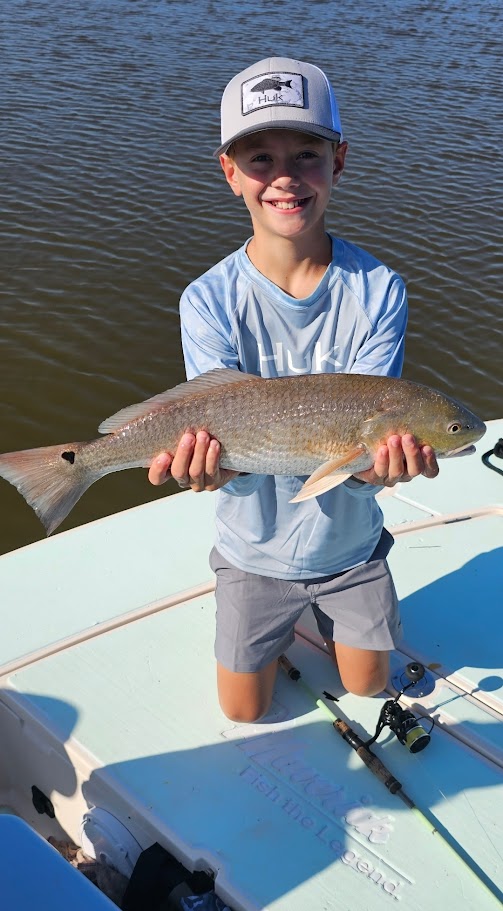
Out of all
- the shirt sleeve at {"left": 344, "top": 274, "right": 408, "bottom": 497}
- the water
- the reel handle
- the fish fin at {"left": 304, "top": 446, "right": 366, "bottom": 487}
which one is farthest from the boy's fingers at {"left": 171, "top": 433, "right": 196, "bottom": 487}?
the water

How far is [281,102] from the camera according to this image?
327cm

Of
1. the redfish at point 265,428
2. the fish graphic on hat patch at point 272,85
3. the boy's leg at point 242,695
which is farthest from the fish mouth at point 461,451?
the fish graphic on hat patch at point 272,85

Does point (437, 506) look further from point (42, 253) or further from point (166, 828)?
point (42, 253)

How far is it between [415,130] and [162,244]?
6.17 meters

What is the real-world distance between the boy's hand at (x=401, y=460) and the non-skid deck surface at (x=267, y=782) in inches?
44.9

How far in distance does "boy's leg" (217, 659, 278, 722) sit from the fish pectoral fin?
3.00ft

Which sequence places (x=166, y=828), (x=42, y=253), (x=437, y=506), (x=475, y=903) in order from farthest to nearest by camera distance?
(x=42, y=253)
(x=437, y=506)
(x=166, y=828)
(x=475, y=903)

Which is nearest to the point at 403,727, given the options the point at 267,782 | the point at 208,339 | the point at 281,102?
the point at 267,782

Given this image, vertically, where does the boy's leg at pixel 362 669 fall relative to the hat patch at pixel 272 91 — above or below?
below

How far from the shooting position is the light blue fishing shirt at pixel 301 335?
3.61 metres

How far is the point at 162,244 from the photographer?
11.7 metres

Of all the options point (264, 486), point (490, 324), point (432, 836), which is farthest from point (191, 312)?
point (490, 324)

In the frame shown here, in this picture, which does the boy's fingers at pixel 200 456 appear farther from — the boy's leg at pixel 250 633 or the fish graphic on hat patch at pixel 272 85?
the fish graphic on hat patch at pixel 272 85

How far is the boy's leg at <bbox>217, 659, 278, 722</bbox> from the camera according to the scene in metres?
3.73
